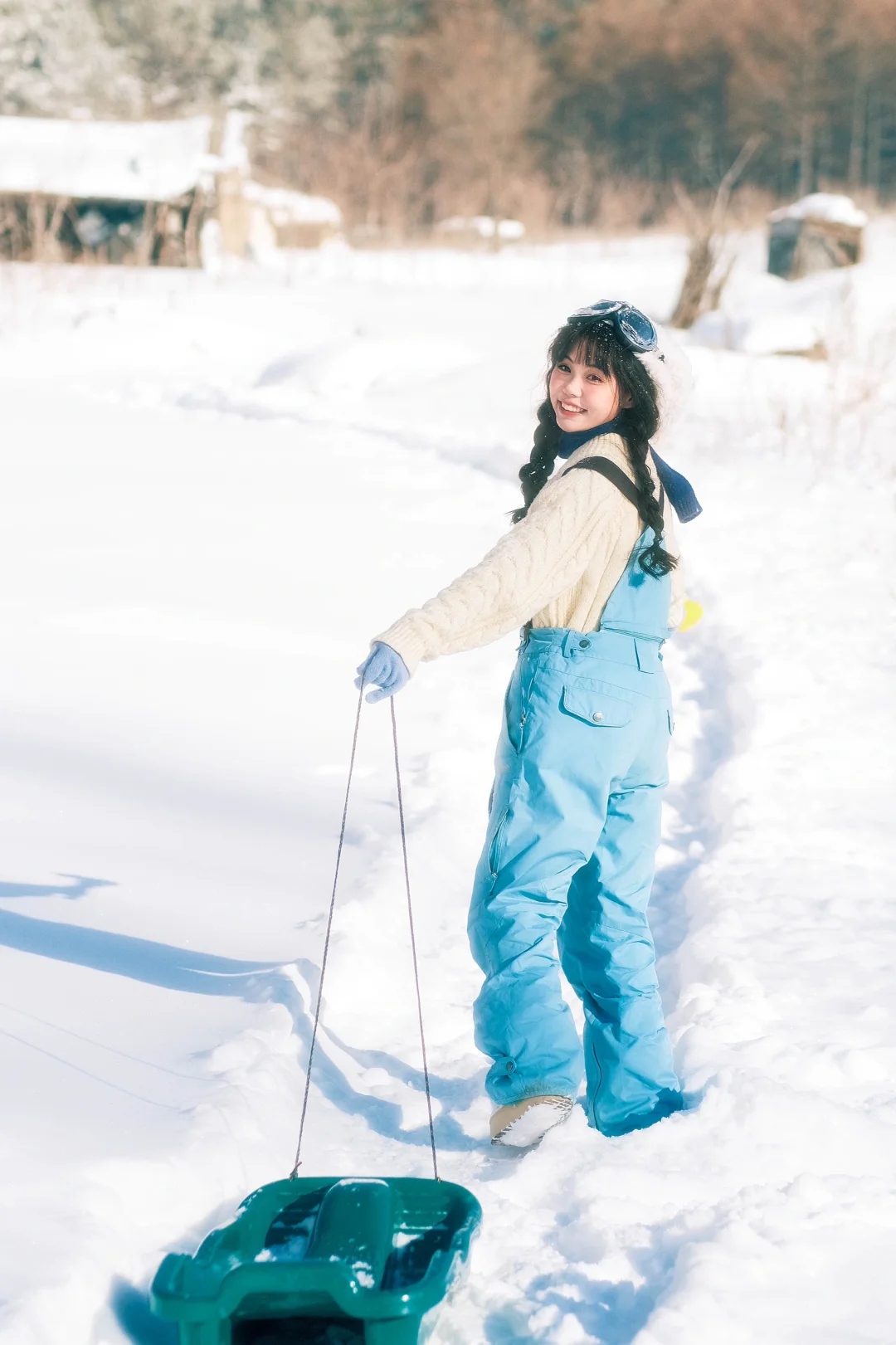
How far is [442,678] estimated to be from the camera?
4793 millimetres

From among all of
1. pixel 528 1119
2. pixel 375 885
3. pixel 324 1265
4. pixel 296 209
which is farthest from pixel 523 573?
pixel 296 209

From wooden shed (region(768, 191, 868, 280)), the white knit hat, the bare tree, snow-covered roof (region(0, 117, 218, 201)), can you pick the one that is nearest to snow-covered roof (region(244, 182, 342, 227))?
snow-covered roof (region(0, 117, 218, 201))

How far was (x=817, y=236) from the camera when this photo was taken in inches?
660

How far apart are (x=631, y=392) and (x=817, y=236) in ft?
52.2

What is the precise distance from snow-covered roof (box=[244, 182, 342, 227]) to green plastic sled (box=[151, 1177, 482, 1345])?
898 inches

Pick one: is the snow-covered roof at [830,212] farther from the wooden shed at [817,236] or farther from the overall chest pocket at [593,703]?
the overall chest pocket at [593,703]

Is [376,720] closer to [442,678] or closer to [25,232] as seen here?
[442,678]

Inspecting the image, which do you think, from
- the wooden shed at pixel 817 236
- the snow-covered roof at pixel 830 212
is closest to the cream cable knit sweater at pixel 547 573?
the wooden shed at pixel 817 236

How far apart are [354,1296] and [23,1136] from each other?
24.7 inches

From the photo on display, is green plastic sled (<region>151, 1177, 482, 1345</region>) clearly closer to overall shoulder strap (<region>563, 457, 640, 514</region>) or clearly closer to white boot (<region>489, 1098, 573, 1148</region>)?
white boot (<region>489, 1098, 573, 1148</region>)

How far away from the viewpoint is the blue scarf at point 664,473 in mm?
2264

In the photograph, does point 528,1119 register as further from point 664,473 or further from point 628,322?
point 628,322

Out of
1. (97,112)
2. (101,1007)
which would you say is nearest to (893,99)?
(97,112)

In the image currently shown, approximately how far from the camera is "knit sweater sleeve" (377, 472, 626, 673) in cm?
199
